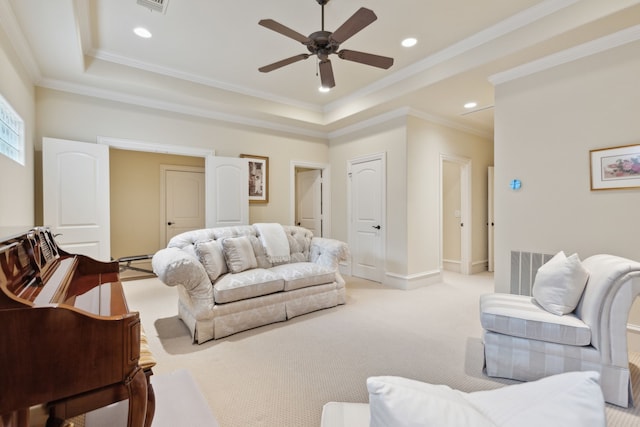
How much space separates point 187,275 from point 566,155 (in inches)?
148

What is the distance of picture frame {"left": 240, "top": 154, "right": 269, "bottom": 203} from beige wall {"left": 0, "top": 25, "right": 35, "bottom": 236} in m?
2.50

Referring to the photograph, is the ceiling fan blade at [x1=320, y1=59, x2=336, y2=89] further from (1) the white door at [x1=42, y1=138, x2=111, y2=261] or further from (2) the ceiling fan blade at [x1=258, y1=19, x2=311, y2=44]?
(1) the white door at [x1=42, y1=138, x2=111, y2=261]

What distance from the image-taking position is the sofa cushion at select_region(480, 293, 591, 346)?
1890 millimetres

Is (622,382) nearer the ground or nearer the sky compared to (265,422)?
nearer the sky

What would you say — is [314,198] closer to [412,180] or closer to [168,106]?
[412,180]

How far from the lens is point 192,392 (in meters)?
1.94

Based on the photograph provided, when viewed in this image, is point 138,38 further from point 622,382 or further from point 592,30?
point 622,382

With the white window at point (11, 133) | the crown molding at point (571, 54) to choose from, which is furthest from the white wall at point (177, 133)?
the crown molding at point (571, 54)

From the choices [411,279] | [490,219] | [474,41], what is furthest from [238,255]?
[490,219]

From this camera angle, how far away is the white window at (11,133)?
8.10ft

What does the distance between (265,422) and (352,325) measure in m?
1.52

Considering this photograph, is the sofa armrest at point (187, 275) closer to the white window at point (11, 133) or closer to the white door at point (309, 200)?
the white window at point (11, 133)

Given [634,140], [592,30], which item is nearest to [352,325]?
[634,140]

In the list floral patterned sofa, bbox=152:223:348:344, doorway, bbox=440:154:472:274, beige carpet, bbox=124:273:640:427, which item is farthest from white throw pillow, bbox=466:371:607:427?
doorway, bbox=440:154:472:274
